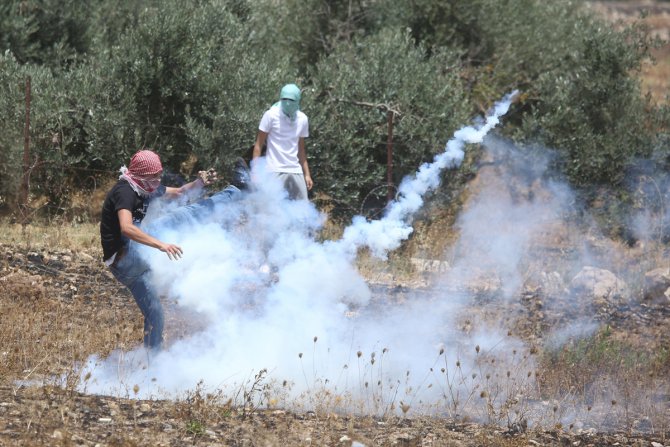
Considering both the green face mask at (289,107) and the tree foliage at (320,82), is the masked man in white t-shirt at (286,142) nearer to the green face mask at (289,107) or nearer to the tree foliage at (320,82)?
the green face mask at (289,107)

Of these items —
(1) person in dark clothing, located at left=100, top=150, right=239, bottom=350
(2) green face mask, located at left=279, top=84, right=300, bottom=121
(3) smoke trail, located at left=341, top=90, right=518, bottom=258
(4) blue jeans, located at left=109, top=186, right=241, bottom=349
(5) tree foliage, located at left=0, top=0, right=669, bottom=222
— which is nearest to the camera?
(1) person in dark clothing, located at left=100, top=150, right=239, bottom=350

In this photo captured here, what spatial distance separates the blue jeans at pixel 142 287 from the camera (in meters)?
7.07

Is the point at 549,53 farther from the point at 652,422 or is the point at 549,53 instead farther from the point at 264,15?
the point at 652,422

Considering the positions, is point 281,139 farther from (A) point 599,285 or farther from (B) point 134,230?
(A) point 599,285

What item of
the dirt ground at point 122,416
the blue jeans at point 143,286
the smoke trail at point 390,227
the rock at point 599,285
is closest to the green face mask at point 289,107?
the smoke trail at point 390,227

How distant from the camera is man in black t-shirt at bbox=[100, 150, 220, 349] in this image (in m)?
6.81

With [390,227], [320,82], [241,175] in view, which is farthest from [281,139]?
[320,82]

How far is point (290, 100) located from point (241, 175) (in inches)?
55.1

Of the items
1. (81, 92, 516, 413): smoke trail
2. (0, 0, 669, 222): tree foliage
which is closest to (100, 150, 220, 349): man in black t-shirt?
(81, 92, 516, 413): smoke trail

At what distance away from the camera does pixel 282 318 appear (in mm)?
8164

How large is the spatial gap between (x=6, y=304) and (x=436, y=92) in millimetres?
6812

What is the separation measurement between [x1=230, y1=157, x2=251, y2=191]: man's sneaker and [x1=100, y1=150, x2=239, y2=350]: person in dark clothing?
3024 millimetres

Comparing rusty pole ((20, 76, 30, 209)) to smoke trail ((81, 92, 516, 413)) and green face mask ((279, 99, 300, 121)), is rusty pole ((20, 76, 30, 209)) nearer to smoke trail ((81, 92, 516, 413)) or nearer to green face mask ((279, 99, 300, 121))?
smoke trail ((81, 92, 516, 413))

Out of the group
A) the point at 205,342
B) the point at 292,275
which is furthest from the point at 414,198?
the point at 205,342
